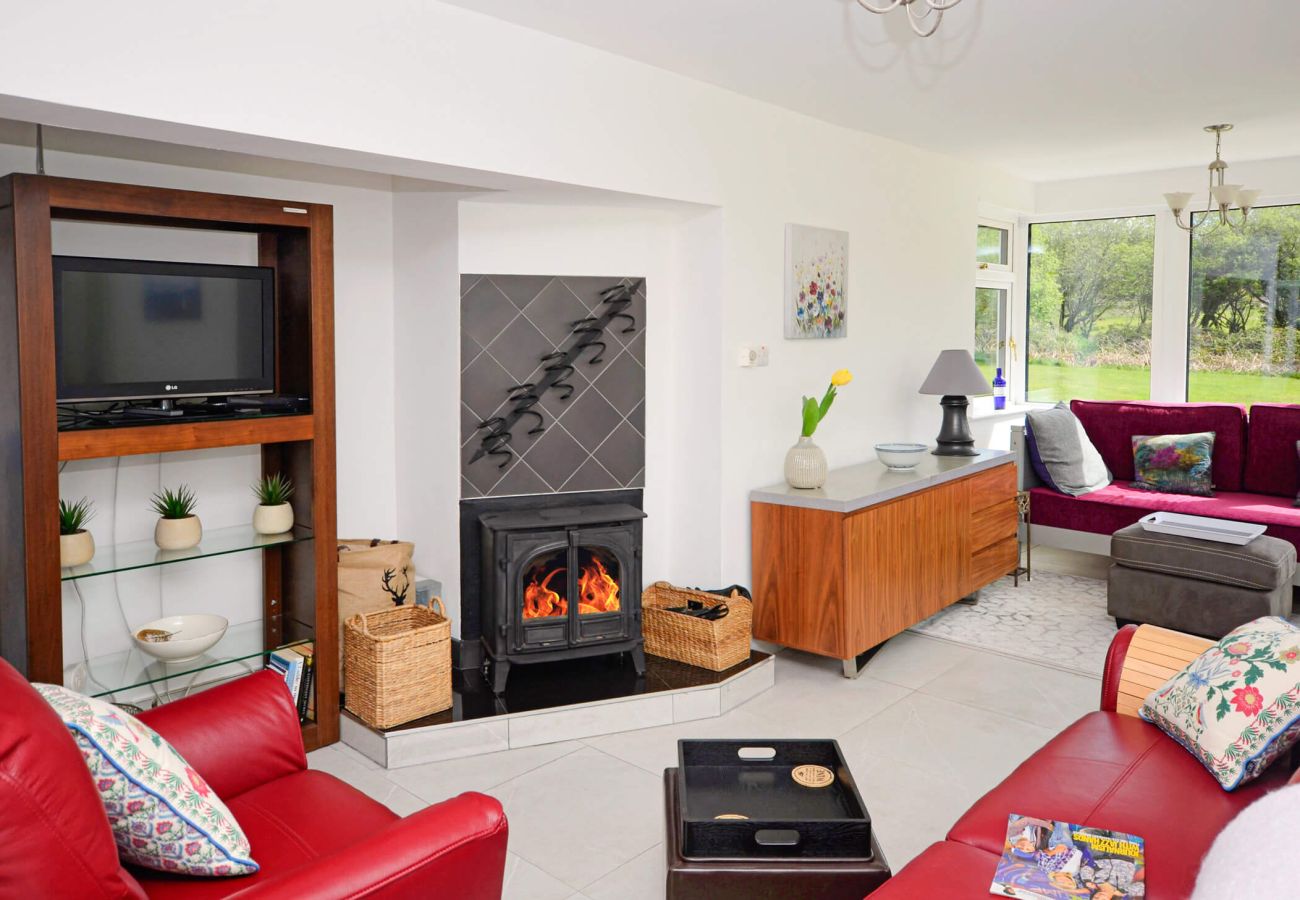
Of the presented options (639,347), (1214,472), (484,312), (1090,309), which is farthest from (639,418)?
(1090,309)

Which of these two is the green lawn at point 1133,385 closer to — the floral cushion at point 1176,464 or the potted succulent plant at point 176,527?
→ the floral cushion at point 1176,464

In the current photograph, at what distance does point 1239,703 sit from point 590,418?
2.45 meters

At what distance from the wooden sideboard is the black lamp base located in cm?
46

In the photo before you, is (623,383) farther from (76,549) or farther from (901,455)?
(76,549)

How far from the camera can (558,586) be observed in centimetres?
365

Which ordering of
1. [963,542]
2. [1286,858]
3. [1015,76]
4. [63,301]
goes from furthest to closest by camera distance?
1. [963,542]
2. [1015,76]
3. [63,301]
4. [1286,858]

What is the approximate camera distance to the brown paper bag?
11.9 feet

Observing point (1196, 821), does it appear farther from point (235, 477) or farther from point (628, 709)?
point (235, 477)

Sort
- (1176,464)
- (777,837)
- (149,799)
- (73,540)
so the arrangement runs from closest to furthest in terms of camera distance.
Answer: (149,799) < (777,837) < (73,540) < (1176,464)

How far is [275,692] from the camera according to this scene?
89.6 inches

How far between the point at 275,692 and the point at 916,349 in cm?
402

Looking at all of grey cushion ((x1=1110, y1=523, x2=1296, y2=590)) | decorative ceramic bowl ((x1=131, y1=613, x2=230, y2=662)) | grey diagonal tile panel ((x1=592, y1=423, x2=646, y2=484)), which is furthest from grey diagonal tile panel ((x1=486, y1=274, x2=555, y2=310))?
grey cushion ((x1=1110, y1=523, x2=1296, y2=590))

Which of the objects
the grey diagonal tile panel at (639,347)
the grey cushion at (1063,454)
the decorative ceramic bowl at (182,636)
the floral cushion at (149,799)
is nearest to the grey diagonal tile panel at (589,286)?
the grey diagonal tile panel at (639,347)

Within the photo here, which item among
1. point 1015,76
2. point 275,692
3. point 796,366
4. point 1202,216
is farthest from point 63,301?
point 1202,216
